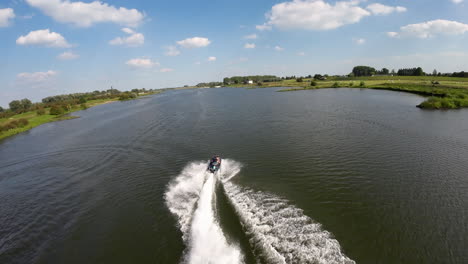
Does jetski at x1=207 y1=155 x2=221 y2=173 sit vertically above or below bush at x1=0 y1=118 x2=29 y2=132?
below

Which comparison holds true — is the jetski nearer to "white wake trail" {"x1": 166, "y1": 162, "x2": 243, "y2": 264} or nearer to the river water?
"white wake trail" {"x1": 166, "y1": 162, "x2": 243, "y2": 264}

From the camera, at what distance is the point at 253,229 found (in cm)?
1716

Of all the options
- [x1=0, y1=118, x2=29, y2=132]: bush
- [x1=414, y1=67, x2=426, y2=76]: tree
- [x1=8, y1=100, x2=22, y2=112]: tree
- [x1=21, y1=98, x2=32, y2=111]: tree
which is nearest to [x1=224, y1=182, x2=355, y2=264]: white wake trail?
[x1=0, y1=118, x2=29, y2=132]: bush

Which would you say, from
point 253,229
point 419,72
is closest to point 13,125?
point 253,229

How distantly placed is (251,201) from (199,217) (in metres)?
5.41

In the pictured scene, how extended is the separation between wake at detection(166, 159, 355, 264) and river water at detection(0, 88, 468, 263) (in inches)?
3.7

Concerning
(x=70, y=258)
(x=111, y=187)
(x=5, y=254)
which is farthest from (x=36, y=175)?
(x=70, y=258)

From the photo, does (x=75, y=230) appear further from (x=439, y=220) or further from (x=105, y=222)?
(x=439, y=220)

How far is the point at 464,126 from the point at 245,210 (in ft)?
167

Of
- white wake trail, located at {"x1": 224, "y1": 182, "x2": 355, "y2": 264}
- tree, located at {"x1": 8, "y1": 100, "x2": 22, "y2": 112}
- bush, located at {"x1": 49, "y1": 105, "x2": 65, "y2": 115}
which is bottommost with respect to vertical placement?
white wake trail, located at {"x1": 224, "y1": 182, "x2": 355, "y2": 264}

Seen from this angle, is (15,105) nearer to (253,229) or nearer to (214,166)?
(214,166)

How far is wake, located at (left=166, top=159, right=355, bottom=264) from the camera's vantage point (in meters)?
14.7

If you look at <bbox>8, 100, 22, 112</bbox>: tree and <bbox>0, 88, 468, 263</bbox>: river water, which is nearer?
<bbox>0, 88, 468, 263</bbox>: river water

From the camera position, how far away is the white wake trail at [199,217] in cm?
1511
